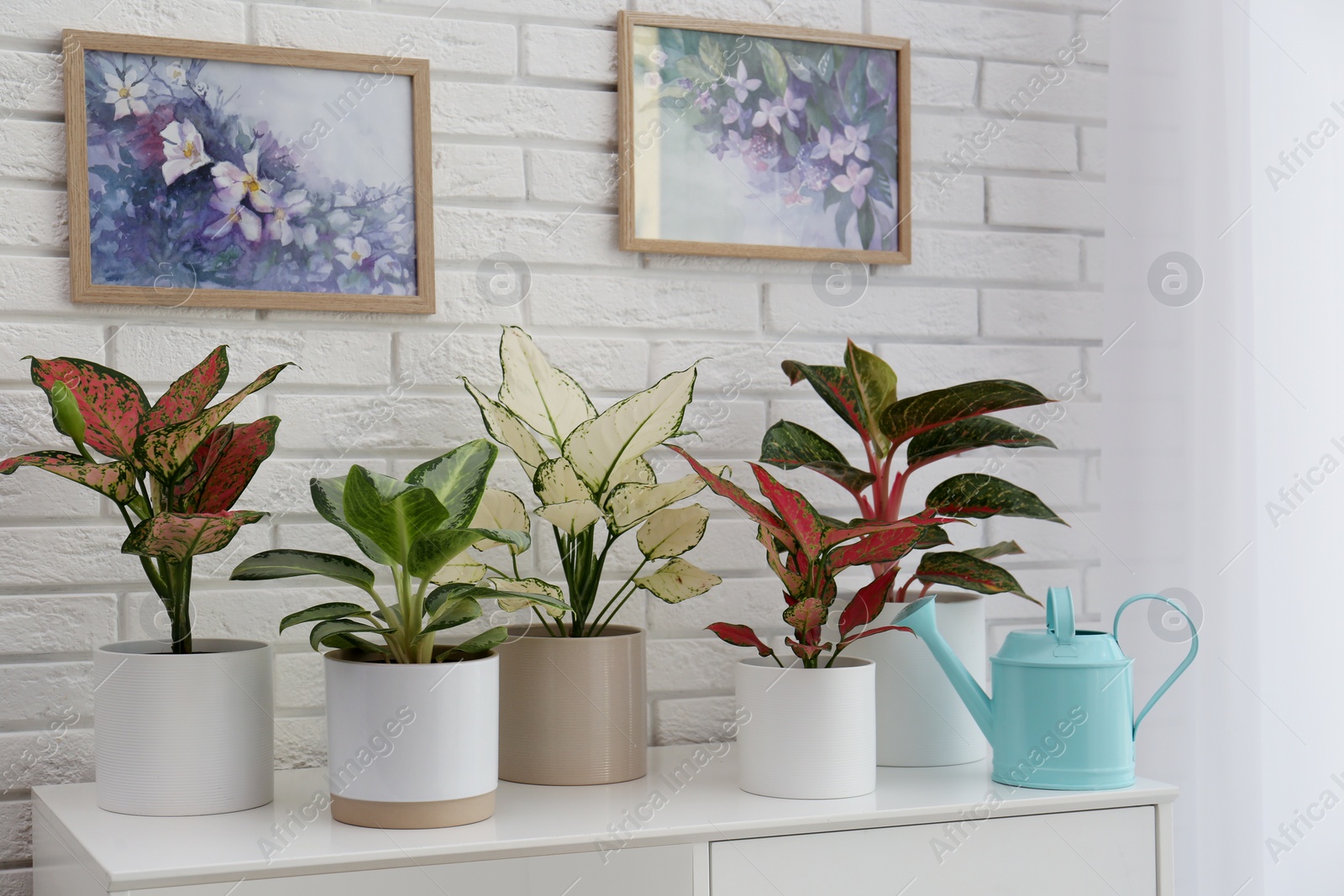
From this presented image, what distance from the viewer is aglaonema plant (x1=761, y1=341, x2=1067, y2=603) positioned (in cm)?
122

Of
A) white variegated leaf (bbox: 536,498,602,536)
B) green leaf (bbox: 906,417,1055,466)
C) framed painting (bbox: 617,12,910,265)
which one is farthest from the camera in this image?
framed painting (bbox: 617,12,910,265)

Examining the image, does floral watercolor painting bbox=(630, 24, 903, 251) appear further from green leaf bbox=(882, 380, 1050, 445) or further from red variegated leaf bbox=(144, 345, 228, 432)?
red variegated leaf bbox=(144, 345, 228, 432)

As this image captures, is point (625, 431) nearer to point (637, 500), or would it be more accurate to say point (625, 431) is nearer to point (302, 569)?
→ point (637, 500)

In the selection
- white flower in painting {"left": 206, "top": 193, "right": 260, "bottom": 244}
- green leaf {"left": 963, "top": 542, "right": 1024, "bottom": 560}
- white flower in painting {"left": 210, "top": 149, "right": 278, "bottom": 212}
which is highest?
white flower in painting {"left": 210, "top": 149, "right": 278, "bottom": 212}

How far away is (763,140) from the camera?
1473mm

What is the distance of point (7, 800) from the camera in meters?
1.21

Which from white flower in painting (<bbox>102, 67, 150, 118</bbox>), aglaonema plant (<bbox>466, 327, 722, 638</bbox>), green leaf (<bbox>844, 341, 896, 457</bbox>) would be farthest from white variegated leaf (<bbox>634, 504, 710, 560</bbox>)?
white flower in painting (<bbox>102, 67, 150, 118</bbox>)

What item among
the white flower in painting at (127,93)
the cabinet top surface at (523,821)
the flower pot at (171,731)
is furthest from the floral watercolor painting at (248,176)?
the cabinet top surface at (523,821)

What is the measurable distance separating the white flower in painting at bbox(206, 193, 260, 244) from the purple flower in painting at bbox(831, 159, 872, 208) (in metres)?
0.69

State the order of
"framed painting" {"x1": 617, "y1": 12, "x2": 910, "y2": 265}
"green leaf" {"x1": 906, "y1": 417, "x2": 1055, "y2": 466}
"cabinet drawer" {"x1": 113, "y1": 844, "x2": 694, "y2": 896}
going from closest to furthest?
"cabinet drawer" {"x1": 113, "y1": 844, "x2": 694, "y2": 896} < "green leaf" {"x1": 906, "y1": 417, "x2": 1055, "y2": 466} < "framed painting" {"x1": 617, "y1": 12, "x2": 910, "y2": 265}

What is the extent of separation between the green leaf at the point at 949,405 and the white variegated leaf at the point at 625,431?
0.75 ft

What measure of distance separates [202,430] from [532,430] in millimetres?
325

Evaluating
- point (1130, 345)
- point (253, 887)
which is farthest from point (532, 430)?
point (1130, 345)

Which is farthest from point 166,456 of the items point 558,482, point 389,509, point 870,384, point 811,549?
point 870,384
